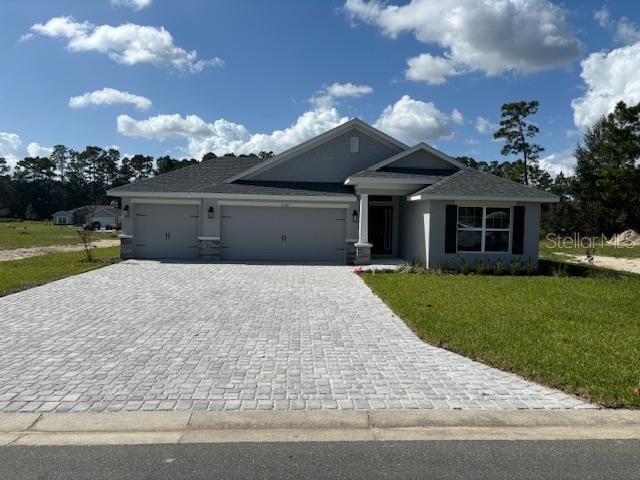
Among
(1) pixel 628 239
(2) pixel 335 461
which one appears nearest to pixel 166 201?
(2) pixel 335 461

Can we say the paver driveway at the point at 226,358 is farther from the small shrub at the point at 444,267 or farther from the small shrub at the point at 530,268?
the small shrub at the point at 530,268

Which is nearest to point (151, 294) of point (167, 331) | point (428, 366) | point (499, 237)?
point (167, 331)

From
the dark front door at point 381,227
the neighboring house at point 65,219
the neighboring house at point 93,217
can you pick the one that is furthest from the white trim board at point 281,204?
the neighboring house at point 65,219

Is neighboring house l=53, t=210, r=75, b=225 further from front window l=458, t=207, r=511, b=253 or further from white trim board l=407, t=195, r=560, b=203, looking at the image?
front window l=458, t=207, r=511, b=253

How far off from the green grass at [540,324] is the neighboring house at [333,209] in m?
2.80

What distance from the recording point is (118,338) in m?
6.74

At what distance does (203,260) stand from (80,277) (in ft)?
17.1

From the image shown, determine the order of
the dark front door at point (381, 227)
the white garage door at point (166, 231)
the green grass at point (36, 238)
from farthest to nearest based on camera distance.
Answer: the green grass at point (36, 238)
the dark front door at point (381, 227)
the white garage door at point (166, 231)

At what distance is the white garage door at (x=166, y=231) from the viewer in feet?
58.5

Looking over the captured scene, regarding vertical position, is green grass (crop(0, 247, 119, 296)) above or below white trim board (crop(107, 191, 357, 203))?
below

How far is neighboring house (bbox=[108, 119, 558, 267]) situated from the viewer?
1572 centimetres

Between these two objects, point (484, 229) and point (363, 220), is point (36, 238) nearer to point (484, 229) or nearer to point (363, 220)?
point (363, 220)

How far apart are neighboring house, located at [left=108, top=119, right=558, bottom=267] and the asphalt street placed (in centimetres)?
1186

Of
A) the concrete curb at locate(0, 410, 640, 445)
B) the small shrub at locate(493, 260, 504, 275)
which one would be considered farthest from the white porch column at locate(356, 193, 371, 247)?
the concrete curb at locate(0, 410, 640, 445)
